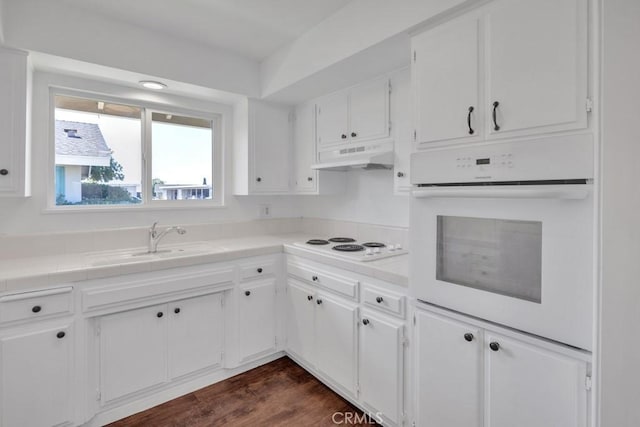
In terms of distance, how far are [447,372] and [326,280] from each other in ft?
3.00

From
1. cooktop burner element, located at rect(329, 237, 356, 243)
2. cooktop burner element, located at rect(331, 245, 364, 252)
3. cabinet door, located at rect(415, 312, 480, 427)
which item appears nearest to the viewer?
cabinet door, located at rect(415, 312, 480, 427)

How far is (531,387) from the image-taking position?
120 cm

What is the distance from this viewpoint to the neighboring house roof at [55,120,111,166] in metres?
2.29

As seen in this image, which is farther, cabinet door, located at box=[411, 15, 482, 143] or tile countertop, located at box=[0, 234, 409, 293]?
tile countertop, located at box=[0, 234, 409, 293]

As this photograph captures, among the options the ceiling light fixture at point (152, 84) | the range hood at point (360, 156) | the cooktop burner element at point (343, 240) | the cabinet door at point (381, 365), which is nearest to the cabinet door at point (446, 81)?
the range hood at point (360, 156)

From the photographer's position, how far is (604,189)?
38.2 inches

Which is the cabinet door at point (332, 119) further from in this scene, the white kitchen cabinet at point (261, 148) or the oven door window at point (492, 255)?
the oven door window at point (492, 255)

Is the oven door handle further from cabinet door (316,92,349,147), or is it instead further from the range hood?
cabinet door (316,92,349,147)

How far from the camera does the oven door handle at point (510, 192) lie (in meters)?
1.07

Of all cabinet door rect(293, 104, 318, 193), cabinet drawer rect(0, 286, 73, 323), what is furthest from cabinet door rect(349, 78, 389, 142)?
cabinet drawer rect(0, 286, 73, 323)

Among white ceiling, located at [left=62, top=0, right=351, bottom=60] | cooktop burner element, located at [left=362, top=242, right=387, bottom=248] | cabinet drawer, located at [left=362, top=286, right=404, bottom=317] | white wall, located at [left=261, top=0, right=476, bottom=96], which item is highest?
white ceiling, located at [left=62, top=0, right=351, bottom=60]

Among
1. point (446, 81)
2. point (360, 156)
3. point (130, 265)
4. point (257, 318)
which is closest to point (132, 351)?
point (130, 265)

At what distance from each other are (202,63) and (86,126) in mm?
986

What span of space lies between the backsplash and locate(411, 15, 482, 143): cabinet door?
1.04 meters
